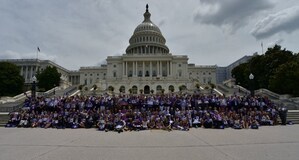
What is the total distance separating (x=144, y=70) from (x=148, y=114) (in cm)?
6656

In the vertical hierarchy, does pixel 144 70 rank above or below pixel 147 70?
below

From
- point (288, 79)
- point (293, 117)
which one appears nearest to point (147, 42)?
point (288, 79)

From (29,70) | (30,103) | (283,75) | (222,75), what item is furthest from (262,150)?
(222,75)

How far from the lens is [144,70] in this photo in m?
82.7

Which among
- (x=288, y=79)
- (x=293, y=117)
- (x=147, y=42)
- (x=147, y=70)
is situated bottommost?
(x=293, y=117)

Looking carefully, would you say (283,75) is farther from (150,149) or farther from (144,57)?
(144,57)

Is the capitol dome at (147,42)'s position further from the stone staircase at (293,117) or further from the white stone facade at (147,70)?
the stone staircase at (293,117)

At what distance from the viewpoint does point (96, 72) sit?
10156 cm

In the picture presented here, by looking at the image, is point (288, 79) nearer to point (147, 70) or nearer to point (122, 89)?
point (122, 89)

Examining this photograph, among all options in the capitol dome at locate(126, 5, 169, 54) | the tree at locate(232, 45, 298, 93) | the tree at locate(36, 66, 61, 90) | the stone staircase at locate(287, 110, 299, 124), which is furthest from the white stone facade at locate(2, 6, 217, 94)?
the stone staircase at locate(287, 110, 299, 124)

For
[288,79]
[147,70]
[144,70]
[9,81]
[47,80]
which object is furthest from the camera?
[147,70]

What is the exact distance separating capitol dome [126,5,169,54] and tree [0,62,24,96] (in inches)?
2091

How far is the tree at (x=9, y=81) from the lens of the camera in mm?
50188

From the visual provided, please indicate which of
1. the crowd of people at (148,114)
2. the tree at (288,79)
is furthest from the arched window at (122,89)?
the crowd of people at (148,114)
